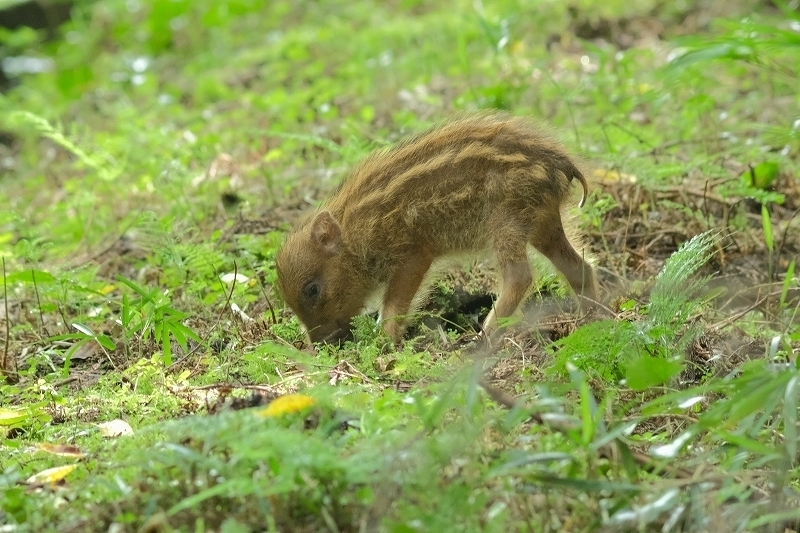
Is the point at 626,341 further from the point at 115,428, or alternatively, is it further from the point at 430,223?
the point at 115,428

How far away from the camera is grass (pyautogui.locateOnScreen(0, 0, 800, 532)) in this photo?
2.99 metres

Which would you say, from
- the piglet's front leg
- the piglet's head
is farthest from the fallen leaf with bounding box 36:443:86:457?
the piglet's front leg

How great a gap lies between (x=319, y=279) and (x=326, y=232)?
278mm

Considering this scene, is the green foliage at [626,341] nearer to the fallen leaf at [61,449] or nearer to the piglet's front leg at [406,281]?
the piglet's front leg at [406,281]

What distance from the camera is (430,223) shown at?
538 centimetres

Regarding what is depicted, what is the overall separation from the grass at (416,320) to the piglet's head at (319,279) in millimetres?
147

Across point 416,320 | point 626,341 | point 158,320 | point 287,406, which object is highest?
point 287,406

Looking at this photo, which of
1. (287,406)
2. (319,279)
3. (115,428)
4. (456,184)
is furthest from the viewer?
(319,279)

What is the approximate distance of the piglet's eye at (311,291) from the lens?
5.44m

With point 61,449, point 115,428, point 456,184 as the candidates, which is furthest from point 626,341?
point 61,449

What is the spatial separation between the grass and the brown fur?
0.22m

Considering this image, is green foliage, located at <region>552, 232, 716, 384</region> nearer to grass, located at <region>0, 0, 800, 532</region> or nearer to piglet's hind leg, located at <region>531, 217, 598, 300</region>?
grass, located at <region>0, 0, 800, 532</region>

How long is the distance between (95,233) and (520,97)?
12.3ft

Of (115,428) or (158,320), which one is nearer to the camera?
(115,428)
